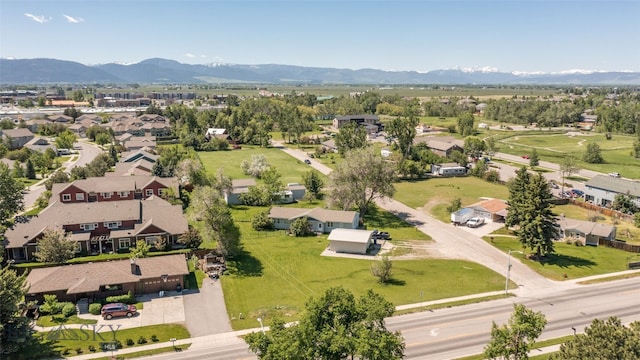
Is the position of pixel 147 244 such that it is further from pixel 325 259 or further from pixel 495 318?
pixel 495 318

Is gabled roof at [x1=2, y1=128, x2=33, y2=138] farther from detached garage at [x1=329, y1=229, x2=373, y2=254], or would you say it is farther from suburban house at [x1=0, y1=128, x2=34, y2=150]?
detached garage at [x1=329, y1=229, x2=373, y2=254]

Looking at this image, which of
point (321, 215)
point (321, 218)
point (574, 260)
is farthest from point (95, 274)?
point (574, 260)

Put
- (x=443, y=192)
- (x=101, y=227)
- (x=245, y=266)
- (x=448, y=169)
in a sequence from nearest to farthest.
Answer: (x=245, y=266), (x=101, y=227), (x=443, y=192), (x=448, y=169)

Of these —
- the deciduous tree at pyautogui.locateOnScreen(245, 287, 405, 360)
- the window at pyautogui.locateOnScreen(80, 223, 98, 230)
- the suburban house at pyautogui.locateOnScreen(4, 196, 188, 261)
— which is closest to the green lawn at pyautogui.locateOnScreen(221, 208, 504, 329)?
the suburban house at pyautogui.locateOnScreen(4, 196, 188, 261)

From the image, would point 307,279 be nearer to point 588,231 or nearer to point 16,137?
point 588,231

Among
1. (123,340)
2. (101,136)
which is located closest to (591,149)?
(123,340)
